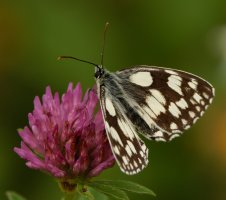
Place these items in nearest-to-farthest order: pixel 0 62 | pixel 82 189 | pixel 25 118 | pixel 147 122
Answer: pixel 82 189 < pixel 147 122 < pixel 25 118 < pixel 0 62

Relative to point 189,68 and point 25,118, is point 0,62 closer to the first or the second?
point 25,118

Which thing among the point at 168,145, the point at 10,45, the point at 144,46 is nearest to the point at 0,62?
Answer: the point at 10,45

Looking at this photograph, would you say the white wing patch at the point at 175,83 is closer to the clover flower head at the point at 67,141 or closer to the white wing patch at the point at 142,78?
the white wing patch at the point at 142,78

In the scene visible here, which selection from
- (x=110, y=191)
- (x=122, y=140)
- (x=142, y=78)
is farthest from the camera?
(x=142, y=78)

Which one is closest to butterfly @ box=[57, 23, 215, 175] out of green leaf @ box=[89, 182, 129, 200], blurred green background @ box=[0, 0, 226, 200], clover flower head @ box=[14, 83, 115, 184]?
clover flower head @ box=[14, 83, 115, 184]

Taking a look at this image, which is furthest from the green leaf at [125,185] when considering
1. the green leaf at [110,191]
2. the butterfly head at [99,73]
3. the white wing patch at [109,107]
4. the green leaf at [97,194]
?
the butterfly head at [99,73]

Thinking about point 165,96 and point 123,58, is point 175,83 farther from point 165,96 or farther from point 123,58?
point 123,58

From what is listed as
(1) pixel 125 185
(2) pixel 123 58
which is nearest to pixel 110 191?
(1) pixel 125 185

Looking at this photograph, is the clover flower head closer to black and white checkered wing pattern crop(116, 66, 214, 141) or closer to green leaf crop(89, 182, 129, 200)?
green leaf crop(89, 182, 129, 200)
